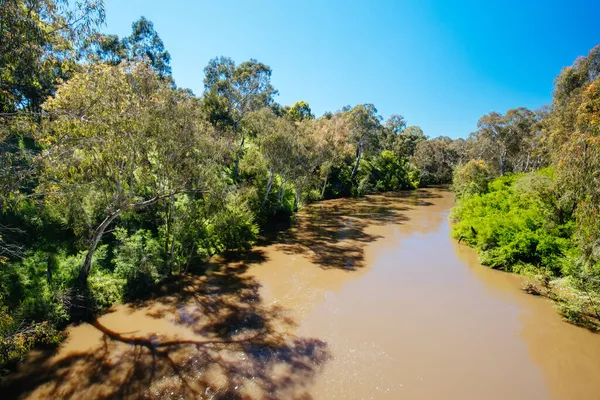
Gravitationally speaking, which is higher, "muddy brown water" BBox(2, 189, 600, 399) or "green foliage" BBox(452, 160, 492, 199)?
"green foliage" BBox(452, 160, 492, 199)

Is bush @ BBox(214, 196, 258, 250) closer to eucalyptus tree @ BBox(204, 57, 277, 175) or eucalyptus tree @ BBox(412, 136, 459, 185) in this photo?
eucalyptus tree @ BBox(204, 57, 277, 175)

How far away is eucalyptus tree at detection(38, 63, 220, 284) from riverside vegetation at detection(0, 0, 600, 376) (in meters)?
0.05

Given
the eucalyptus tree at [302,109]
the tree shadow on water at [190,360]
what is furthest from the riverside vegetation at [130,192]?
the eucalyptus tree at [302,109]

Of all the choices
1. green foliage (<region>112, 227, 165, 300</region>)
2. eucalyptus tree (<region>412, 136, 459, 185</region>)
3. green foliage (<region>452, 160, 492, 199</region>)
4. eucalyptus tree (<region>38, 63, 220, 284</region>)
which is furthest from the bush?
eucalyptus tree (<region>412, 136, 459, 185</region>)

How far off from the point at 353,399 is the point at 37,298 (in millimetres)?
9130

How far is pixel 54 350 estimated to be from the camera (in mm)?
7637

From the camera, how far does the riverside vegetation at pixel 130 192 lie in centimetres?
559

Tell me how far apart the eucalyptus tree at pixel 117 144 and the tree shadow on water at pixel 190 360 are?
9.08 ft

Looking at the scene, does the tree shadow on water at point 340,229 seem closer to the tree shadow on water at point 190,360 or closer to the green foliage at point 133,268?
the tree shadow on water at point 190,360

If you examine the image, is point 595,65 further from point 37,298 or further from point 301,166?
point 37,298

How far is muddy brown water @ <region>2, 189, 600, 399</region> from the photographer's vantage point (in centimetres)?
686

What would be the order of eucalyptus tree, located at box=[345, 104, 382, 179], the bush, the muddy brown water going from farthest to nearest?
1. eucalyptus tree, located at box=[345, 104, 382, 179]
2. the bush
3. the muddy brown water

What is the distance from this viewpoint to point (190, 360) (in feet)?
25.0

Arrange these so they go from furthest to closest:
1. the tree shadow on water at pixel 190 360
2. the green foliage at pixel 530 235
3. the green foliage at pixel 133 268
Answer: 1. the green foliage at pixel 530 235
2. the green foliage at pixel 133 268
3. the tree shadow on water at pixel 190 360
